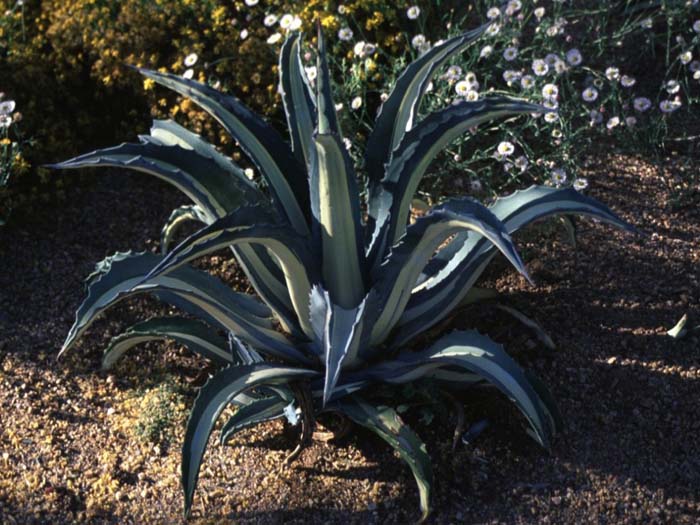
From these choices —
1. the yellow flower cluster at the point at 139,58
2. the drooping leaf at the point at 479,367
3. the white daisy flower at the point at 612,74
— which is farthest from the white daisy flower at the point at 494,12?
the drooping leaf at the point at 479,367

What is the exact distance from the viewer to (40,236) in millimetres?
3678

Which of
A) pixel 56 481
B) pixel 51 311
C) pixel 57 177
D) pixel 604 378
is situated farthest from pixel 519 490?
pixel 57 177

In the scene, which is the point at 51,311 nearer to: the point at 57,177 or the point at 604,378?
the point at 57,177

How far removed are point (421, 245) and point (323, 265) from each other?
30 cm

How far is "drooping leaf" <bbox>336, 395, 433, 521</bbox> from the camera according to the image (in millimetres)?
2477

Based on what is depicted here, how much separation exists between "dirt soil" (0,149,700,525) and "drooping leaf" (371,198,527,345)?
0.38 metres

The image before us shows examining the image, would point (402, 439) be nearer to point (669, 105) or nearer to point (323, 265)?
point (323, 265)

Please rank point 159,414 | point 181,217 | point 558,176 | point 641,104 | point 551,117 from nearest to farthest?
point 159,414
point 181,217
point 558,176
point 551,117
point 641,104

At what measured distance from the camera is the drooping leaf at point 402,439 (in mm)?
2477

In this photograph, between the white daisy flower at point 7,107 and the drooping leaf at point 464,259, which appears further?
the white daisy flower at point 7,107

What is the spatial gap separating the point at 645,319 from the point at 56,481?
1863 millimetres

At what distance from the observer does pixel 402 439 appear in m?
2.51

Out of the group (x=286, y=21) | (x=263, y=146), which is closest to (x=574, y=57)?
(x=286, y=21)

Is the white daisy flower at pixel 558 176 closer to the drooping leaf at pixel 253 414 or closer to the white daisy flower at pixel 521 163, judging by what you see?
the white daisy flower at pixel 521 163
